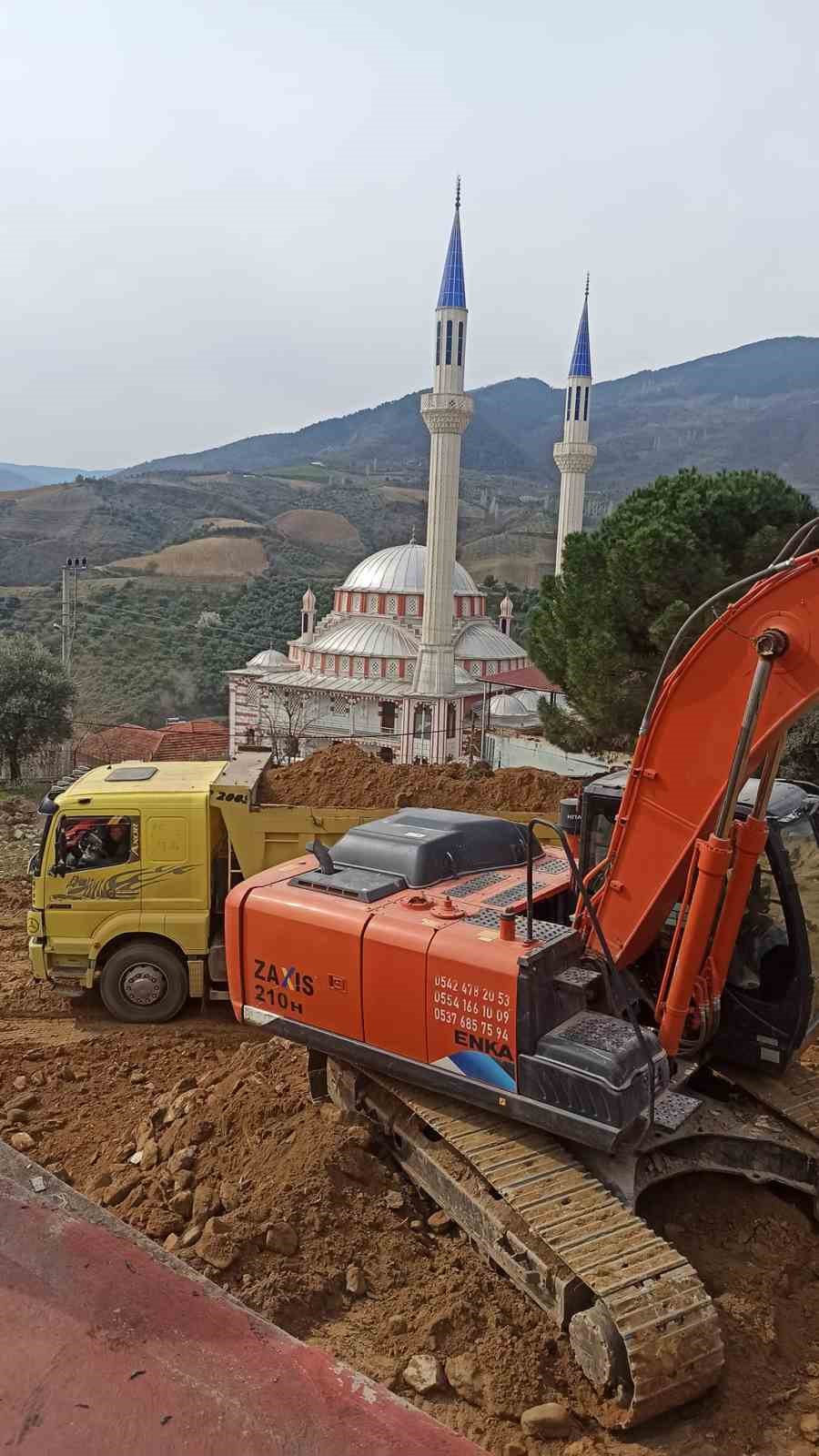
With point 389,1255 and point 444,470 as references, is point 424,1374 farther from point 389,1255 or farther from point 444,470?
point 444,470

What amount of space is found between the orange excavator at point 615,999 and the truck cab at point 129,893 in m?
2.80

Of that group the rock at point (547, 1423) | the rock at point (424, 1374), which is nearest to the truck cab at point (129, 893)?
the rock at point (424, 1374)

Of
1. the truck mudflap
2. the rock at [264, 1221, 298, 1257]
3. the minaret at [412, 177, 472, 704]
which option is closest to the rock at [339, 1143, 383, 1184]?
the rock at [264, 1221, 298, 1257]

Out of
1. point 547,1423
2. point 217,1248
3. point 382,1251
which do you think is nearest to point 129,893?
point 217,1248

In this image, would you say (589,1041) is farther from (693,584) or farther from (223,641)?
(223,641)

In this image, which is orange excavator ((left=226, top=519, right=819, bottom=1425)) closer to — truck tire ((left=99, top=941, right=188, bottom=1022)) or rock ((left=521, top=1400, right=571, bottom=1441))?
rock ((left=521, top=1400, right=571, bottom=1441))

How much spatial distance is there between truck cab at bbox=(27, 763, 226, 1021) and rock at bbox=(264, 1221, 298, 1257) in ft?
13.4

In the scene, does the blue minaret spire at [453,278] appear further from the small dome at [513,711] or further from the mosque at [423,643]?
the small dome at [513,711]

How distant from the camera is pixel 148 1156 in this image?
21.3 ft

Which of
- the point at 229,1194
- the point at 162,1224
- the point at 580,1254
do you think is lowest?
the point at 162,1224

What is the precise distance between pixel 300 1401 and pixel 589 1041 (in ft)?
7.66

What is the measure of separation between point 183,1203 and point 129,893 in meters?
3.77

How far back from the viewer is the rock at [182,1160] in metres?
6.25

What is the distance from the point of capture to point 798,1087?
5.98 metres
